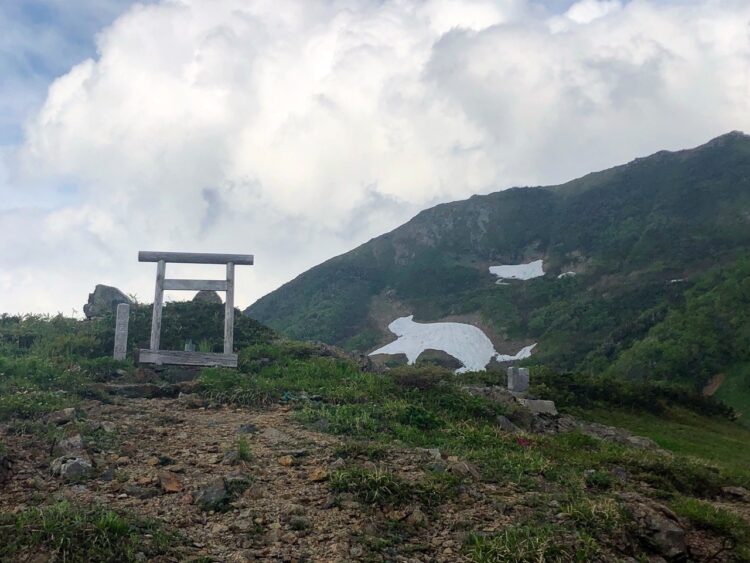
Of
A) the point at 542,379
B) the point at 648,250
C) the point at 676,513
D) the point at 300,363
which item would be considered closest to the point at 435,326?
the point at 648,250

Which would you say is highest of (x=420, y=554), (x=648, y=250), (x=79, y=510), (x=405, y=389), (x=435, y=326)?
(x=648, y=250)

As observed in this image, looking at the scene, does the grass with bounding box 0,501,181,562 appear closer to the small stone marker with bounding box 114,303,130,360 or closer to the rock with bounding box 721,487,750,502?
the rock with bounding box 721,487,750,502

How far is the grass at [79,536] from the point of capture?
5480mm

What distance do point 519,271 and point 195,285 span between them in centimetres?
6590

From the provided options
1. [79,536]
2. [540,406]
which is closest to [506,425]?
[540,406]

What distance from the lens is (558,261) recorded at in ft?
252

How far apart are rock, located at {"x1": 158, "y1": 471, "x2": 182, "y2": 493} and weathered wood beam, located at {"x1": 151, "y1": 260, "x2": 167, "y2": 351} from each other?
8.31 metres

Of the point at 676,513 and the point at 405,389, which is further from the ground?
the point at 405,389

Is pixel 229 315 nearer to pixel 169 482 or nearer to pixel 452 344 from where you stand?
pixel 169 482

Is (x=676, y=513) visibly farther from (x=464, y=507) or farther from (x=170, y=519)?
(x=170, y=519)

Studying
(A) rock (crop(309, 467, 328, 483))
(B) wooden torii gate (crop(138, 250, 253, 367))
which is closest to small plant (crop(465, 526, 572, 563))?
(A) rock (crop(309, 467, 328, 483))

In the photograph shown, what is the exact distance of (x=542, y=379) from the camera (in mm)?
20656

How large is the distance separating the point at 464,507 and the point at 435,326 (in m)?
55.9

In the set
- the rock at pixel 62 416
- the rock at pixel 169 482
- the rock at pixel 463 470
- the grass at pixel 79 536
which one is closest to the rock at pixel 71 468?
the rock at pixel 169 482
